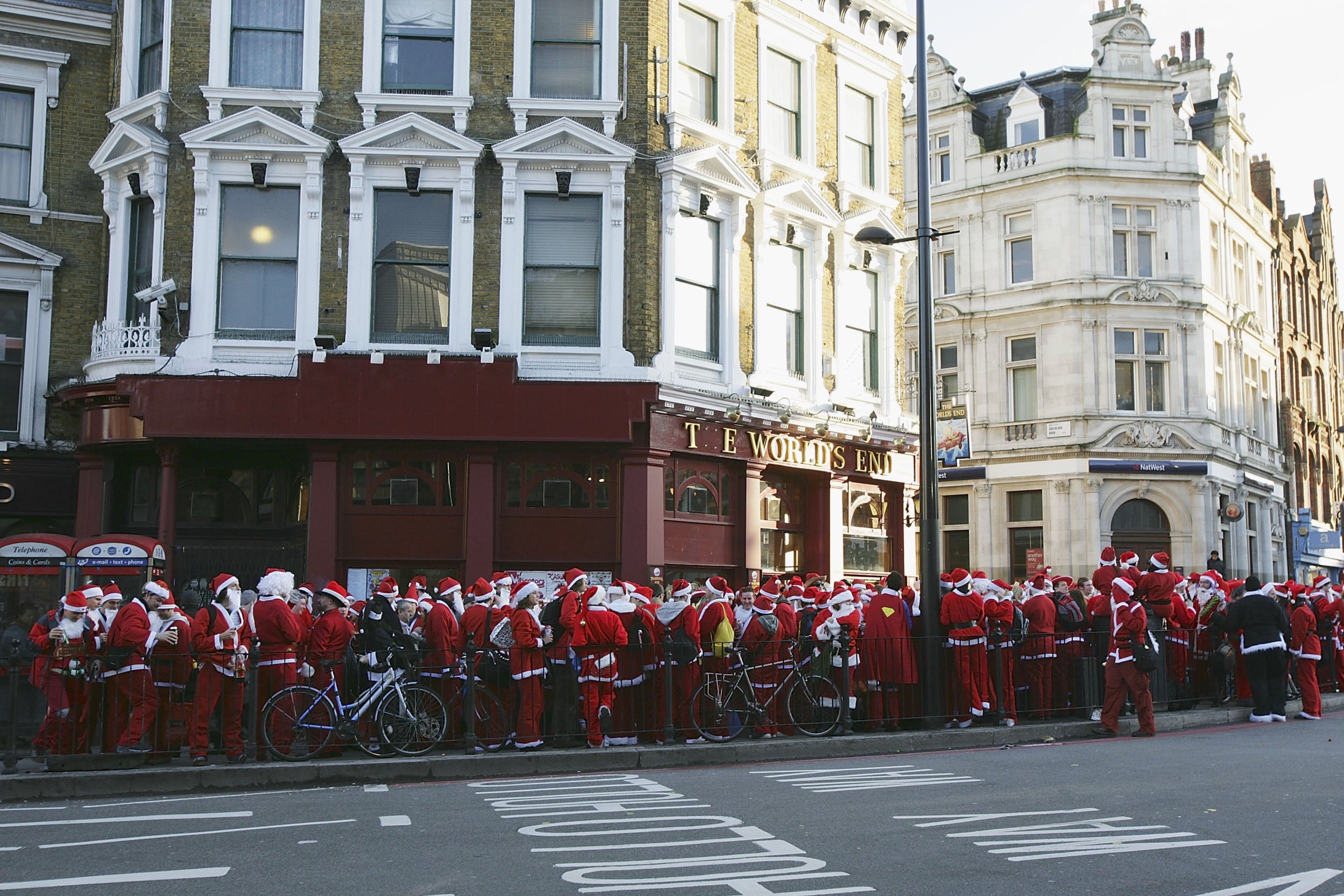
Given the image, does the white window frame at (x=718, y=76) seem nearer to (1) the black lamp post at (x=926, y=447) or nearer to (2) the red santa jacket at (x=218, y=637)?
(1) the black lamp post at (x=926, y=447)

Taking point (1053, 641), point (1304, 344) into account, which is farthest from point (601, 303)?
point (1304, 344)

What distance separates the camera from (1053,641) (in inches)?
623

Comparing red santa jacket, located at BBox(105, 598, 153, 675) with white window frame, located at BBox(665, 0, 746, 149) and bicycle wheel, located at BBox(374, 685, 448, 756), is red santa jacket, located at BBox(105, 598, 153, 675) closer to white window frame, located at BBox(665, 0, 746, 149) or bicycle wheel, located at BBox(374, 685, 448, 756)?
bicycle wheel, located at BBox(374, 685, 448, 756)

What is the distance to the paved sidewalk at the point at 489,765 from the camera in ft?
38.2

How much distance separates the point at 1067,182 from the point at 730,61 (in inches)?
749

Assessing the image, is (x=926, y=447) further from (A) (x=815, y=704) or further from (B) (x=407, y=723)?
(B) (x=407, y=723)

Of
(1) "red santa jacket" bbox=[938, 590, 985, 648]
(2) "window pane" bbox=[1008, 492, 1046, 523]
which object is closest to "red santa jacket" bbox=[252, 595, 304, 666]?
(1) "red santa jacket" bbox=[938, 590, 985, 648]

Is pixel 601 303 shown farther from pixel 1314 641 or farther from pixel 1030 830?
pixel 1030 830

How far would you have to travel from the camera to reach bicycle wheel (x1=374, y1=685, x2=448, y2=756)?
12.6m

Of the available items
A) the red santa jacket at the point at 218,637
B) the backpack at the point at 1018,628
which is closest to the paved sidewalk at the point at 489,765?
the red santa jacket at the point at 218,637

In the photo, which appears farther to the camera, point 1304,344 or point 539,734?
point 1304,344

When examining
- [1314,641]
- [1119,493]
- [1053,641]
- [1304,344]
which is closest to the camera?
[1053,641]

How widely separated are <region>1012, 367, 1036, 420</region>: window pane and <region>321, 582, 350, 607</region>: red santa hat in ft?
89.7

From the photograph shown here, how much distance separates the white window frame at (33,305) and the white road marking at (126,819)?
1270 cm
